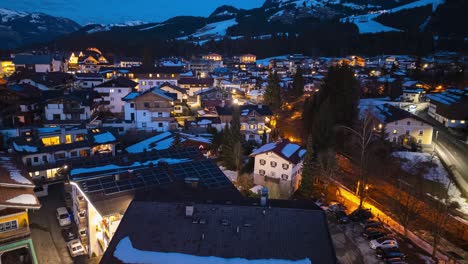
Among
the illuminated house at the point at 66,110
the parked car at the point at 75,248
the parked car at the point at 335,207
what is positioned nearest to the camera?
the parked car at the point at 75,248

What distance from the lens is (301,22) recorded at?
585 feet

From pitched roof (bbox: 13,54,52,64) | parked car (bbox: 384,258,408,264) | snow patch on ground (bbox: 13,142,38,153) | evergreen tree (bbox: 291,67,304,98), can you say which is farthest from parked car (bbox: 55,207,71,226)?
pitched roof (bbox: 13,54,52,64)

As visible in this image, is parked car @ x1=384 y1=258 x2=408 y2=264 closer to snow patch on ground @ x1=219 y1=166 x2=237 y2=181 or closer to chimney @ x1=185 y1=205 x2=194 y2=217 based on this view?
chimney @ x1=185 y1=205 x2=194 y2=217

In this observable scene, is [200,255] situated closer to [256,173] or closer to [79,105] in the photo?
[256,173]

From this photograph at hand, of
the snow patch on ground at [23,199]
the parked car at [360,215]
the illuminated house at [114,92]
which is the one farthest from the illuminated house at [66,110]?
the parked car at [360,215]

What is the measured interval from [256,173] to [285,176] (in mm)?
2485

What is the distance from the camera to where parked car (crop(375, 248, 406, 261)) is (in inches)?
595

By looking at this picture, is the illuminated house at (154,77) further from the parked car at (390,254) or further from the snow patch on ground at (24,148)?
the parked car at (390,254)

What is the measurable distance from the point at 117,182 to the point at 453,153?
2980 cm

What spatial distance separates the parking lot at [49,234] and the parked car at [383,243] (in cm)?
1457

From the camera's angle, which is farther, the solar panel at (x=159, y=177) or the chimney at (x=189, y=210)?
the solar panel at (x=159, y=177)

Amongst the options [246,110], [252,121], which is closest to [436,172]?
[252,121]

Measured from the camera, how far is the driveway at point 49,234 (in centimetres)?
1658

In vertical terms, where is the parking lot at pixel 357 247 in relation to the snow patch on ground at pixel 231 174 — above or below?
below
